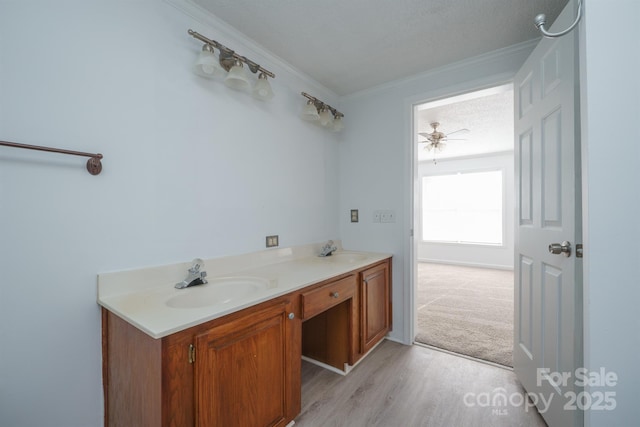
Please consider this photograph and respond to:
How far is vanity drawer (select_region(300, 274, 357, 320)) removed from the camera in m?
1.45

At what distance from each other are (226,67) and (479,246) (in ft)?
18.8

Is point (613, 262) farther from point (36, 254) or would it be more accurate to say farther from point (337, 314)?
point (36, 254)

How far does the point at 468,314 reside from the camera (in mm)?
2945

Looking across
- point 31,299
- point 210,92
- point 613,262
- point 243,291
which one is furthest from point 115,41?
point 613,262

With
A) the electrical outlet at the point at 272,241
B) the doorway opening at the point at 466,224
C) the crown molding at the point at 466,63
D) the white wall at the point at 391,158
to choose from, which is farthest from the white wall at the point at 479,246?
the electrical outlet at the point at 272,241

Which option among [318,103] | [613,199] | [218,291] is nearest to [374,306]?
[218,291]

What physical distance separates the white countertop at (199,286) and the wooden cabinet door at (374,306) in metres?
0.13

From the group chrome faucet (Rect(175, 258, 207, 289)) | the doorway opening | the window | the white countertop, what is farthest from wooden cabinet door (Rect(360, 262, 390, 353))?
the window

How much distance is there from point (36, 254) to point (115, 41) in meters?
1.00

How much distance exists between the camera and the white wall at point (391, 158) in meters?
2.18

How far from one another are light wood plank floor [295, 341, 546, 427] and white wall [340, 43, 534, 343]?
43cm

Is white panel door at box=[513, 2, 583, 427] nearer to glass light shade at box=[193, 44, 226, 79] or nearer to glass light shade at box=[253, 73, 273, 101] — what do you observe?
glass light shade at box=[253, 73, 273, 101]

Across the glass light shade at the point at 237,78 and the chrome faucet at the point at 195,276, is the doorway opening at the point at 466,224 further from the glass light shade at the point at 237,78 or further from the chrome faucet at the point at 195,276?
the chrome faucet at the point at 195,276

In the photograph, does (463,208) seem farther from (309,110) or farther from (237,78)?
(237,78)
